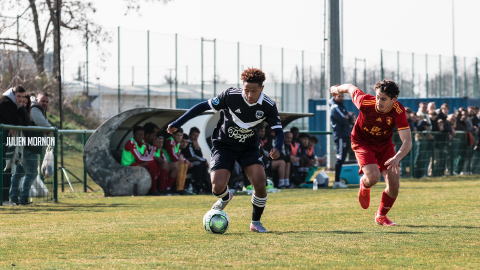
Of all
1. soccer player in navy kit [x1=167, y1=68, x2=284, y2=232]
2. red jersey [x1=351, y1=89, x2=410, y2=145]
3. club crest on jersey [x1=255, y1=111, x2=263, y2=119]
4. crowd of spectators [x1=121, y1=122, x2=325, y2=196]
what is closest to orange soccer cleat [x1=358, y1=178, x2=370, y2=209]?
red jersey [x1=351, y1=89, x2=410, y2=145]

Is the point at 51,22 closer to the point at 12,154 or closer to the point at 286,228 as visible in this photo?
the point at 12,154

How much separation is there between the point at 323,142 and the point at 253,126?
48.0 ft

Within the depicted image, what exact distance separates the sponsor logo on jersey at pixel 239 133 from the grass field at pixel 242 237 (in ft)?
3.50

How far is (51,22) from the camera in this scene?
26.5m

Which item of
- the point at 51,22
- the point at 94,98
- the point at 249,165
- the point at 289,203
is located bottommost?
the point at 289,203

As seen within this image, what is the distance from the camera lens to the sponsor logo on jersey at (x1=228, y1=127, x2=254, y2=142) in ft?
23.8

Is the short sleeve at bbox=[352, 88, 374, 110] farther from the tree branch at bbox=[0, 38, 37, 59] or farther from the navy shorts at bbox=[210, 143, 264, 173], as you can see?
the tree branch at bbox=[0, 38, 37, 59]

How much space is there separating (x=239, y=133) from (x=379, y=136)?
181cm

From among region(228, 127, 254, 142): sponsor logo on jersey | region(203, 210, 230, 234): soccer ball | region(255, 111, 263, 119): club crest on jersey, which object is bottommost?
region(203, 210, 230, 234): soccer ball

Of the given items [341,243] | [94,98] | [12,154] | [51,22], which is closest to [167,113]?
[12,154]

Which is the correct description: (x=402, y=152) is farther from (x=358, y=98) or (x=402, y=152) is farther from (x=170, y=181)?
(x=170, y=181)

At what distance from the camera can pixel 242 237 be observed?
6652 millimetres

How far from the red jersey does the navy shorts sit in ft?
4.59

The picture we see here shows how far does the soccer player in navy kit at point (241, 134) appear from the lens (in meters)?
7.17
